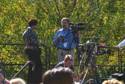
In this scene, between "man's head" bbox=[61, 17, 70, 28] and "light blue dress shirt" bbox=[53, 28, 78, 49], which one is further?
"light blue dress shirt" bbox=[53, 28, 78, 49]

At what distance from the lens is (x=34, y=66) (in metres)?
11.3

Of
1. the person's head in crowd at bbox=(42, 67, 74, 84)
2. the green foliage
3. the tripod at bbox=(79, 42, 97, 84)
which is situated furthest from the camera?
the green foliage

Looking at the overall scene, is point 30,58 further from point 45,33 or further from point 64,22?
point 45,33

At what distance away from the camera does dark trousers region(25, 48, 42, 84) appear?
1120cm

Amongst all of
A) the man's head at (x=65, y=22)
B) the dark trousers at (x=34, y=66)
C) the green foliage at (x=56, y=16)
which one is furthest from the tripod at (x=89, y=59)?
the green foliage at (x=56, y=16)

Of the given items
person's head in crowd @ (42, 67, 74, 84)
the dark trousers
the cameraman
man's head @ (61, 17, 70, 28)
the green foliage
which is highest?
person's head in crowd @ (42, 67, 74, 84)

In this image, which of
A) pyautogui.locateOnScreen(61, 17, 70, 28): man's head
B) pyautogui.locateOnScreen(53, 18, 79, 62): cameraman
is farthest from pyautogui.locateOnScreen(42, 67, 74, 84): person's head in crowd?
pyautogui.locateOnScreen(53, 18, 79, 62): cameraman

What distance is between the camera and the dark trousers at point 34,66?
11.2 meters

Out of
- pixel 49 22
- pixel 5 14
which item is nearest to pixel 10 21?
pixel 5 14

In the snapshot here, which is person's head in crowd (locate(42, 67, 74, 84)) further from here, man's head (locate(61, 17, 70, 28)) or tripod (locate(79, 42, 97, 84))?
man's head (locate(61, 17, 70, 28))

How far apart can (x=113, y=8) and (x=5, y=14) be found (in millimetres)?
4834

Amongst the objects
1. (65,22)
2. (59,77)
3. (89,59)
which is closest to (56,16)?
(65,22)

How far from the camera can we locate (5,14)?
2438 cm

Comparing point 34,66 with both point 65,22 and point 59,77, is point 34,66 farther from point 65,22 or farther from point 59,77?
point 59,77
